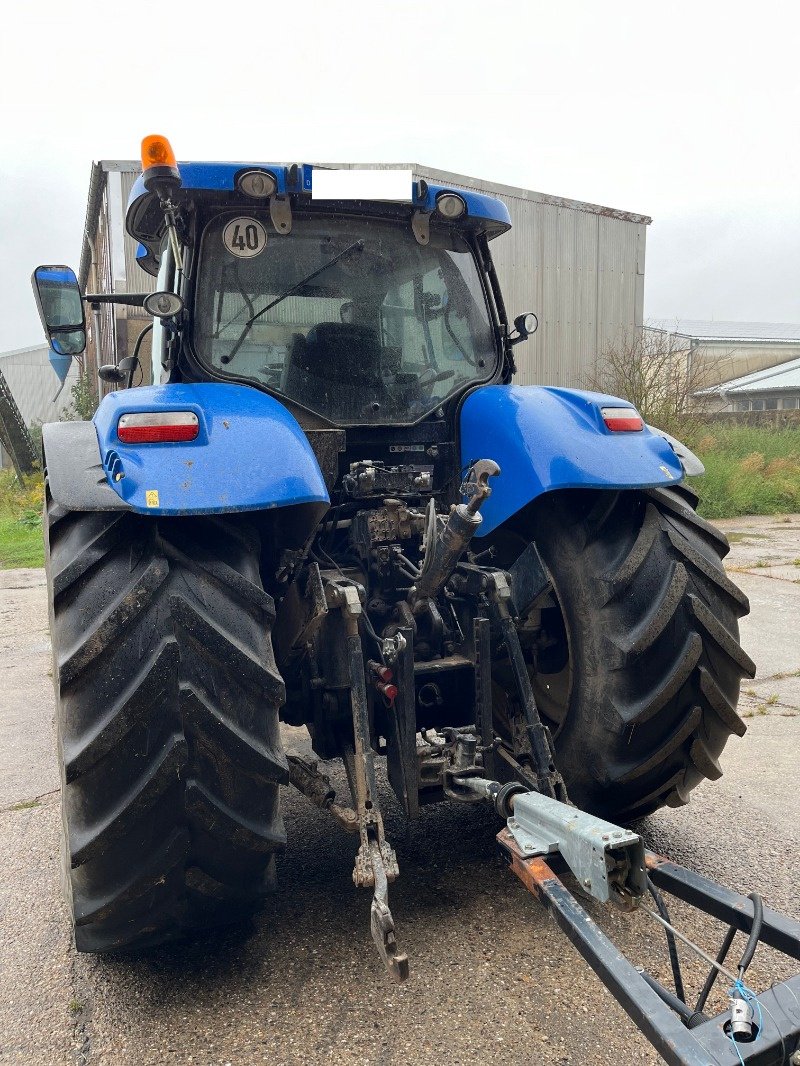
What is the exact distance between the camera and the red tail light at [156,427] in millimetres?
2084

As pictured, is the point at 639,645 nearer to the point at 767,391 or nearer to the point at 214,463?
the point at 214,463

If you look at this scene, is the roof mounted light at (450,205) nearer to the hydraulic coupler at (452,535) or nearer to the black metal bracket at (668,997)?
the hydraulic coupler at (452,535)

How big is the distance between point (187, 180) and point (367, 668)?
1.63 meters

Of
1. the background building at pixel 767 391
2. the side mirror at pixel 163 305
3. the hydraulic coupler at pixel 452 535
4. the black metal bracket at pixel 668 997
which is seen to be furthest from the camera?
the background building at pixel 767 391

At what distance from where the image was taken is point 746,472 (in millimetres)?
13367

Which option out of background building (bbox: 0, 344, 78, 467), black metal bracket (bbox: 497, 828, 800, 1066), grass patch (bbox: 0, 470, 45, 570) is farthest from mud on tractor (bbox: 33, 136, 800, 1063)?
background building (bbox: 0, 344, 78, 467)

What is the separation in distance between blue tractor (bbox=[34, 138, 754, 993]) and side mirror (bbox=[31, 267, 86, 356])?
0.01 m

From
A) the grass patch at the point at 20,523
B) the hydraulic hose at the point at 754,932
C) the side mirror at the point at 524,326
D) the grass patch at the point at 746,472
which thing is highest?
the side mirror at the point at 524,326

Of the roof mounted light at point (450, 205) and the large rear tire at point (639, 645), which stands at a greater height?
the roof mounted light at point (450, 205)

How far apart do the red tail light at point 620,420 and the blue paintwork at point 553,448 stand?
0.07 feet

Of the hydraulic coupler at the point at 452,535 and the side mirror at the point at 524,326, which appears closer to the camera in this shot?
the hydraulic coupler at the point at 452,535

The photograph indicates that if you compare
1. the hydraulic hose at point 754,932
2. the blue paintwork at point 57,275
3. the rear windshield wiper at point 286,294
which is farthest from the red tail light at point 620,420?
the blue paintwork at point 57,275

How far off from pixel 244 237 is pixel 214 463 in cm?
113

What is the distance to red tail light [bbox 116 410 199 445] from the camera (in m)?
2.08
